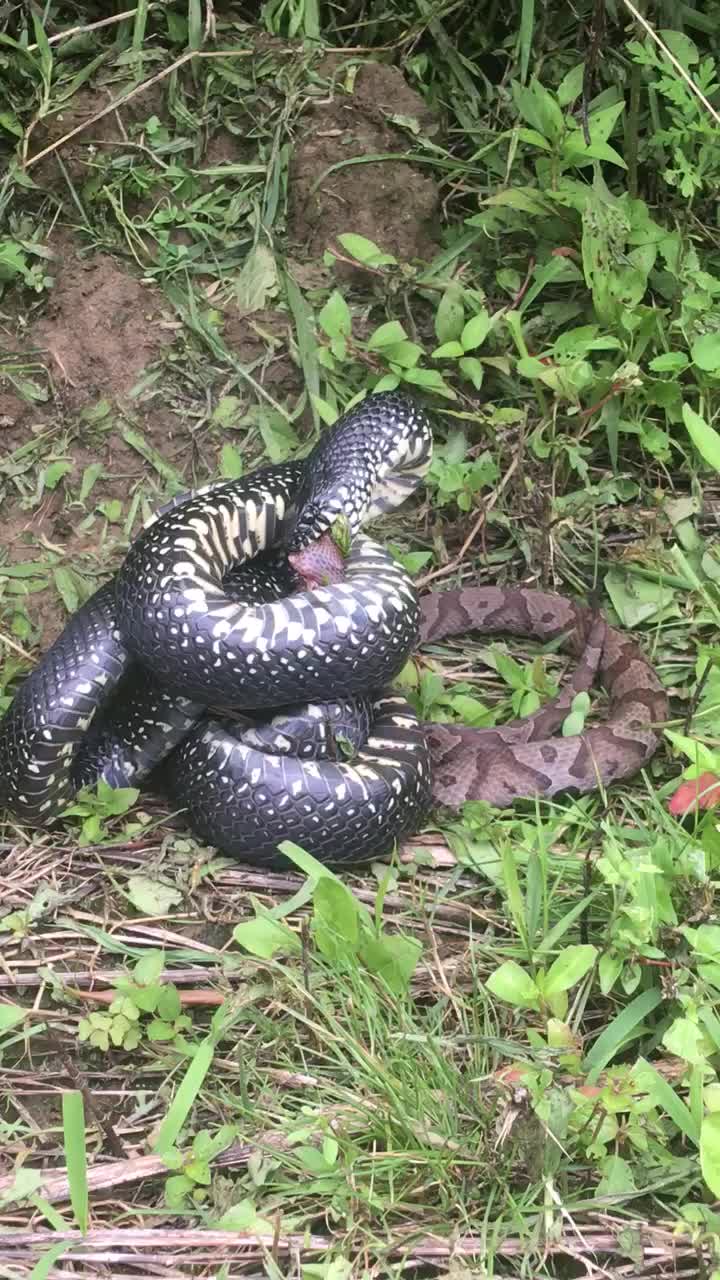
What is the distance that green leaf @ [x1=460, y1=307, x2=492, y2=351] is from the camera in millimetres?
4156

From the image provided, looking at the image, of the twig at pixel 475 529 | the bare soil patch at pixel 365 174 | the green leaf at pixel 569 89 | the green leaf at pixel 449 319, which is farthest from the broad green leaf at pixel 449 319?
the green leaf at pixel 569 89

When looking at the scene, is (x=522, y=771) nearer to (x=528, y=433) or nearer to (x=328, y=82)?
(x=528, y=433)

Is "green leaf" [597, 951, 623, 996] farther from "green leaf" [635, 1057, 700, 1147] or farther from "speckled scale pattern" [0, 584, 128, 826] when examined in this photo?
"speckled scale pattern" [0, 584, 128, 826]

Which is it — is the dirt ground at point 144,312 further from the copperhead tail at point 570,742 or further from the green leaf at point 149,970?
the green leaf at point 149,970

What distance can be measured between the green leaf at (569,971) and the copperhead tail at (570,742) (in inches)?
38.0

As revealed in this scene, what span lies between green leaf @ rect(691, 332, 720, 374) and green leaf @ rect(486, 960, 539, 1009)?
2536 mm

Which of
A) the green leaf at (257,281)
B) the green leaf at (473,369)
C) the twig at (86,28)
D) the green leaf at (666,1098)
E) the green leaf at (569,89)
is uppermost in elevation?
the twig at (86,28)

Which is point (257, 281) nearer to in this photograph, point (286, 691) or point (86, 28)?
point (86, 28)

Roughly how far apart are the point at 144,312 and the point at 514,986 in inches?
125

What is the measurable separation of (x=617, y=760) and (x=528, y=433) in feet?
4.78

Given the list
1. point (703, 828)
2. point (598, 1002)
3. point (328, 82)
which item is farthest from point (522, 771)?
point (328, 82)

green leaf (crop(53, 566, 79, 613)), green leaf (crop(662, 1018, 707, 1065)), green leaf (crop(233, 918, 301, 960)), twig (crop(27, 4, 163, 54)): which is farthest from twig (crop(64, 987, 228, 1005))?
twig (crop(27, 4, 163, 54))

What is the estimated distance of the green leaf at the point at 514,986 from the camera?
8.05 ft

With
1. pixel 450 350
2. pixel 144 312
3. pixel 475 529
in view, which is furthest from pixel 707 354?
pixel 144 312
